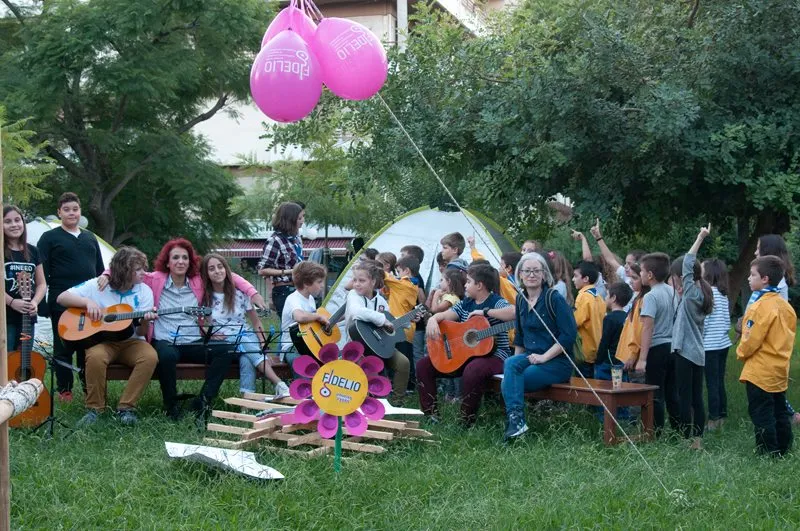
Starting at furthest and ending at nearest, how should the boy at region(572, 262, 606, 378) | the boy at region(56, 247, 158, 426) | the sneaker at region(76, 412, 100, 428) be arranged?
the boy at region(572, 262, 606, 378) < the boy at region(56, 247, 158, 426) < the sneaker at region(76, 412, 100, 428)

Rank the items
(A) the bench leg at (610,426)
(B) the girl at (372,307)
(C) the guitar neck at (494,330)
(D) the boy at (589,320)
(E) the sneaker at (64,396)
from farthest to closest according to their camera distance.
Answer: (E) the sneaker at (64,396), (D) the boy at (589,320), (B) the girl at (372,307), (C) the guitar neck at (494,330), (A) the bench leg at (610,426)

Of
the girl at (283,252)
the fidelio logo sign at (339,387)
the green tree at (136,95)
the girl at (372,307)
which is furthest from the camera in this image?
the green tree at (136,95)

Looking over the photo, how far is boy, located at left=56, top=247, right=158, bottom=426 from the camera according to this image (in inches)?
289

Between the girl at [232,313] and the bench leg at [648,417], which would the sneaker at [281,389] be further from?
the bench leg at [648,417]

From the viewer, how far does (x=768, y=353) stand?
20.1 ft

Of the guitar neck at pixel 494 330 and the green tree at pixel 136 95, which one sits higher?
the green tree at pixel 136 95

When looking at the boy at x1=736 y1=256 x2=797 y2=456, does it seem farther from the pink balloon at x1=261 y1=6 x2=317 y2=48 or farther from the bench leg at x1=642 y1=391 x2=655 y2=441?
the pink balloon at x1=261 y1=6 x2=317 y2=48

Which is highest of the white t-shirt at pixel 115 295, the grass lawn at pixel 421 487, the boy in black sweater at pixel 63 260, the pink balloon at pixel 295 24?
the pink balloon at pixel 295 24

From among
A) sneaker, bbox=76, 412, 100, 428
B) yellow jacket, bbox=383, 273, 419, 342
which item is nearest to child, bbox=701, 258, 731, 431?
yellow jacket, bbox=383, 273, 419, 342

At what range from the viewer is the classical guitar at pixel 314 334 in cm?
788

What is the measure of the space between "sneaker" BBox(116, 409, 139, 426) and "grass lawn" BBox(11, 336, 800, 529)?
344 mm

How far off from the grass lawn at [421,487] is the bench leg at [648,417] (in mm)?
331

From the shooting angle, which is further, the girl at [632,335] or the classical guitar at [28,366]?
the girl at [632,335]

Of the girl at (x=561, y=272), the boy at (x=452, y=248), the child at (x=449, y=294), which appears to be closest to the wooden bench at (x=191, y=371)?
the child at (x=449, y=294)
